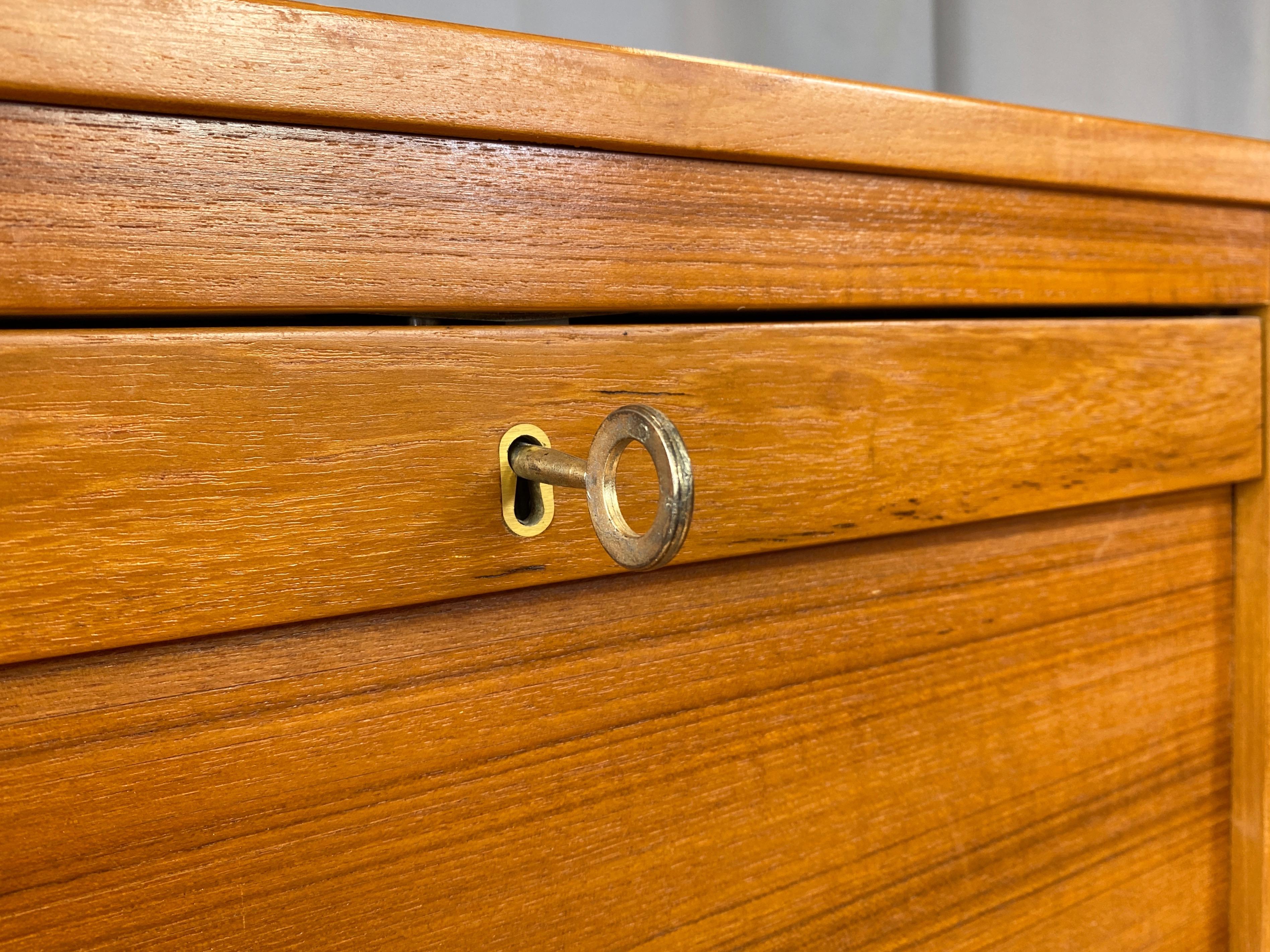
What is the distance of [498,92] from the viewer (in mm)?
255

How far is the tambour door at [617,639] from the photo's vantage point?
231mm

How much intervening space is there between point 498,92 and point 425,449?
0.10 m

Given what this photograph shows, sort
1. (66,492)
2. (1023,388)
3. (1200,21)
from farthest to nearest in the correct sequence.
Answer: (1200,21) < (1023,388) < (66,492)

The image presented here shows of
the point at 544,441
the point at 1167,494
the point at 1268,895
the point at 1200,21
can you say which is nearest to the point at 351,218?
the point at 544,441

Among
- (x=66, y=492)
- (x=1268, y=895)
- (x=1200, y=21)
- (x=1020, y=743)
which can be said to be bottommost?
(x=1268, y=895)

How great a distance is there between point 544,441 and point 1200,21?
0.86 m

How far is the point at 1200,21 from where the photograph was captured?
83 cm

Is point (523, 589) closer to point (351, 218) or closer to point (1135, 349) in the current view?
point (351, 218)

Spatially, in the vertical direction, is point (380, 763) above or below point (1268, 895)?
above

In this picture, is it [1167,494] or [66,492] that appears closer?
[66,492]

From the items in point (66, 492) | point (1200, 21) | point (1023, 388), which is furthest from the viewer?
point (1200, 21)

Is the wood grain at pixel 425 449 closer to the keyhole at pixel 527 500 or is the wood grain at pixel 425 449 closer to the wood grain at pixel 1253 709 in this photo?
the keyhole at pixel 527 500

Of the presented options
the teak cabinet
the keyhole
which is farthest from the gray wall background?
the keyhole

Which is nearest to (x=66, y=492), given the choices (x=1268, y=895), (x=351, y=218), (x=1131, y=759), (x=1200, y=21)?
(x=351, y=218)
